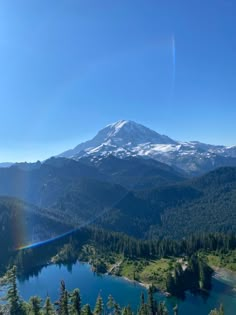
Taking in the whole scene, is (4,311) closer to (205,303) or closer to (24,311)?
(24,311)

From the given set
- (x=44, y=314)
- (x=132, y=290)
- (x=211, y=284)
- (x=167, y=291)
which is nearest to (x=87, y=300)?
(x=132, y=290)

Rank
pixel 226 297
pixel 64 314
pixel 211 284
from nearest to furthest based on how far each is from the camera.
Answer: pixel 64 314 → pixel 226 297 → pixel 211 284

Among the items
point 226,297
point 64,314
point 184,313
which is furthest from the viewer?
point 226,297

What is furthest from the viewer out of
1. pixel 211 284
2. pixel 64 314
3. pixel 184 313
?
pixel 211 284

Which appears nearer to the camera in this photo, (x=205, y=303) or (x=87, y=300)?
(x=205, y=303)

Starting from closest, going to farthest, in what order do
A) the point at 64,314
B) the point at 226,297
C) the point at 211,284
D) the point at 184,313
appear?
the point at 64,314, the point at 184,313, the point at 226,297, the point at 211,284

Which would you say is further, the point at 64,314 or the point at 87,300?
the point at 87,300

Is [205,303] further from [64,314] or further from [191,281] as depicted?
[64,314]

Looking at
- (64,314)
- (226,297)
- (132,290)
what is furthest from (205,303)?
(64,314)
